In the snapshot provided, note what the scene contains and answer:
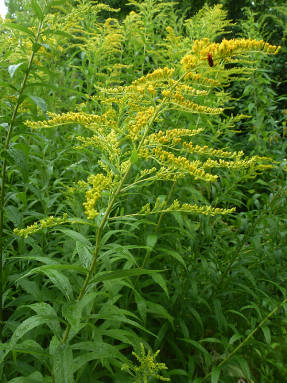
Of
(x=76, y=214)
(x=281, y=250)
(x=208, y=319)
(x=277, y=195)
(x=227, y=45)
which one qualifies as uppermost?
(x=227, y=45)

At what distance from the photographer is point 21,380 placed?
1.49m

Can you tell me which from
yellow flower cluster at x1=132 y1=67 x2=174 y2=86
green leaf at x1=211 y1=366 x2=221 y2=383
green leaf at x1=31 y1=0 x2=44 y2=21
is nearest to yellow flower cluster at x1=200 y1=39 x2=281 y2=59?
yellow flower cluster at x1=132 y1=67 x2=174 y2=86

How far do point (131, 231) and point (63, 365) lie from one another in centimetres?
151

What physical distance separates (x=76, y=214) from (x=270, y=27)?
503 inches

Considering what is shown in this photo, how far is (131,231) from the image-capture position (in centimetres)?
278

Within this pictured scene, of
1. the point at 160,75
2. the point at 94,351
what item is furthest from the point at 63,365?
the point at 160,75

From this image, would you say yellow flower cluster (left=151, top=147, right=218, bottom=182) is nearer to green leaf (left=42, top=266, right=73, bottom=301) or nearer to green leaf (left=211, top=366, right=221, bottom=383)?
green leaf (left=42, top=266, right=73, bottom=301)

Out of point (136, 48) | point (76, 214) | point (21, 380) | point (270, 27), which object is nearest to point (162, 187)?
point (76, 214)

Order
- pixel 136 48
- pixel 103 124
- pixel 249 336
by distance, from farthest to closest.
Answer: pixel 136 48 → pixel 249 336 → pixel 103 124

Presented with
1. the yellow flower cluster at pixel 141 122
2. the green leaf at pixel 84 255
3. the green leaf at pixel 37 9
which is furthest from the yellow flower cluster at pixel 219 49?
the green leaf at pixel 84 255

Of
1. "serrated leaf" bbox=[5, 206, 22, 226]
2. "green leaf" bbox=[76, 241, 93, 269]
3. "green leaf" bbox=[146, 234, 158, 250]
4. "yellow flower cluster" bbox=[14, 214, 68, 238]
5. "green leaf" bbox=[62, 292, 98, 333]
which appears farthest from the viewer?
"green leaf" bbox=[146, 234, 158, 250]

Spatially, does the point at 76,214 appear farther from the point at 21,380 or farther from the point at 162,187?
the point at 21,380

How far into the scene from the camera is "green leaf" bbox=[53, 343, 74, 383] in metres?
1.30

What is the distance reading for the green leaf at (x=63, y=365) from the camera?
1.30 m
